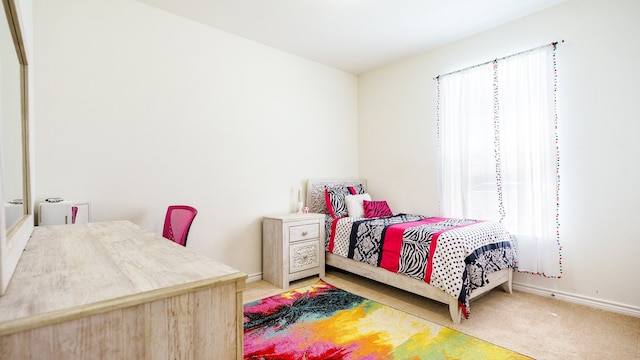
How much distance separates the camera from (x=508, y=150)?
3113 mm

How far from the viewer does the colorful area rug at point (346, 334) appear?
198cm

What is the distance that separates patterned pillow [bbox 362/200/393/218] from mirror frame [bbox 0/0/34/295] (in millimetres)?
3054

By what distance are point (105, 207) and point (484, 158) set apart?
3648mm

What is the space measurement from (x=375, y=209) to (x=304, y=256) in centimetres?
108

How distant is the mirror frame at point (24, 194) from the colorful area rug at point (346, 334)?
1.39 m

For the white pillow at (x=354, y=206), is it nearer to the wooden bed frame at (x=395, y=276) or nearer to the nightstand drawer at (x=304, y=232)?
the wooden bed frame at (x=395, y=276)

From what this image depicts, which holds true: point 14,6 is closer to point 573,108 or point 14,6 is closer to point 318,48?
point 318,48

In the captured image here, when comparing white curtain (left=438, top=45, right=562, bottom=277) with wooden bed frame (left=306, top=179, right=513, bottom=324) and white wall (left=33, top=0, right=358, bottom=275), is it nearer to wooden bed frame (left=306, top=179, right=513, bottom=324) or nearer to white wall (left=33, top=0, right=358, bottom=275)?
→ wooden bed frame (left=306, top=179, right=513, bottom=324)

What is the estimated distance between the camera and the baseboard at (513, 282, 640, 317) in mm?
2486

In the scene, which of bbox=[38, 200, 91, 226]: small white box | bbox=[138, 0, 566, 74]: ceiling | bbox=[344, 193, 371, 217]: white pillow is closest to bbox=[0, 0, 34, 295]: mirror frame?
bbox=[38, 200, 91, 226]: small white box

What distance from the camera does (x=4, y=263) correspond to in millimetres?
753

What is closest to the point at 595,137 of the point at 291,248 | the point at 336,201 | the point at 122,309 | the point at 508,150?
the point at 508,150

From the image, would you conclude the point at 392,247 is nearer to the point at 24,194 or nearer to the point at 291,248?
the point at 291,248

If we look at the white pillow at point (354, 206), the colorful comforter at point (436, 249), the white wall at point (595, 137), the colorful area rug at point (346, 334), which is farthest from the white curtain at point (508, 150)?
the colorful area rug at point (346, 334)
